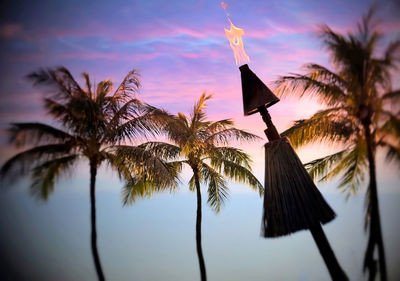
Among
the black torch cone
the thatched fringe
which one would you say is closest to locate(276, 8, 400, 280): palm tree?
the black torch cone

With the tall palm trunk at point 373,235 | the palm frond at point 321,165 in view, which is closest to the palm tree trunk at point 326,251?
the tall palm trunk at point 373,235

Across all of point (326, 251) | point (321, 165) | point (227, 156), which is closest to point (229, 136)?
point (227, 156)

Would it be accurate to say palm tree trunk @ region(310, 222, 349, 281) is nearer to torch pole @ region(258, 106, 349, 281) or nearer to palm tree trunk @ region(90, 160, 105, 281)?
torch pole @ region(258, 106, 349, 281)

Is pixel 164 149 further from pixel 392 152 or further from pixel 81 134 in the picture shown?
pixel 392 152

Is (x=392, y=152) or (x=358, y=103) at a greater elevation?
(x=358, y=103)

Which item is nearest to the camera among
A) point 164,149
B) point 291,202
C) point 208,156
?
point 291,202

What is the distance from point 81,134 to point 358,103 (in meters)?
7.14

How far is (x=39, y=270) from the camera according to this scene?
11312 millimetres

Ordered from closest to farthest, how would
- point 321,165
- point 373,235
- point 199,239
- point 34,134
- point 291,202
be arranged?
point 373,235 → point 291,202 → point 34,134 → point 321,165 → point 199,239

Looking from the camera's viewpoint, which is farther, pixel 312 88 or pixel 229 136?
pixel 229 136

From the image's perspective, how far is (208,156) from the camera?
12016 mm

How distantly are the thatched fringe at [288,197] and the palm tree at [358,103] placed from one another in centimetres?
116

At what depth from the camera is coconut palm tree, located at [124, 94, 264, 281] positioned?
432 inches

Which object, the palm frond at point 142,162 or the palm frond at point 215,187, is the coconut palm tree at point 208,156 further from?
the palm frond at point 142,162
